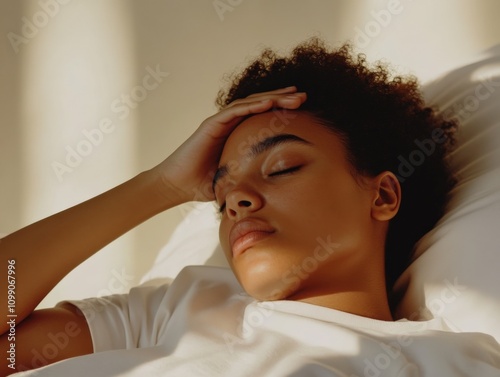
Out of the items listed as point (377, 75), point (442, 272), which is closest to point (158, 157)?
point (377, 75)

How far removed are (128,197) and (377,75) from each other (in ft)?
1.86

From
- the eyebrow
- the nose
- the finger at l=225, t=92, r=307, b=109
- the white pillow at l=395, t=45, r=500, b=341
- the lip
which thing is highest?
the finger at l=225, t=92, r=307, b=109

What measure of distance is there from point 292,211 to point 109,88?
2.98 ft

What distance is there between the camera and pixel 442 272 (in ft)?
3.93

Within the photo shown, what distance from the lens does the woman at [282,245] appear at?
1.06m

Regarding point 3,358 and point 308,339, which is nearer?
point 308,339

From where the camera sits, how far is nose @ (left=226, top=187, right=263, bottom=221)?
1146 millimetres

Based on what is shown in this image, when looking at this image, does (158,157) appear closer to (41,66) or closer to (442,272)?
(41,66)

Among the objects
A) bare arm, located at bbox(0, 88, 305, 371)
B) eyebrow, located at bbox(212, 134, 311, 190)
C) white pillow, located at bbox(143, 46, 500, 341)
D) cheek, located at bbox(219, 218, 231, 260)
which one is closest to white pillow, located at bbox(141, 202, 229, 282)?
white pillow, located at bbox(143, 46, 500, 341)

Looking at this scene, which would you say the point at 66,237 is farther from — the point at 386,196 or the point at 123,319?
the point at 386,196

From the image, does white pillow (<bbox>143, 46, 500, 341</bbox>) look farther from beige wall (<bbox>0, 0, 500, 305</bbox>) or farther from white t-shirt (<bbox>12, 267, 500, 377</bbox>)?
beige wall (<bbox>0, 0, 500, 305</bbox>)

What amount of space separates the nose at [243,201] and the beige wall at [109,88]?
73 centimetres

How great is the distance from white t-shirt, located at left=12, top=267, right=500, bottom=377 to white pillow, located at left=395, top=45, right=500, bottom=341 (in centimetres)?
6

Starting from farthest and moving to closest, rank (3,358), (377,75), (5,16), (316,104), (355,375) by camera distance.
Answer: (5,16), (377,75), (316,104), (3,358), (355,375)
